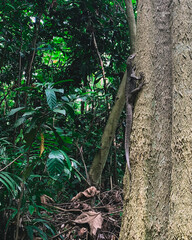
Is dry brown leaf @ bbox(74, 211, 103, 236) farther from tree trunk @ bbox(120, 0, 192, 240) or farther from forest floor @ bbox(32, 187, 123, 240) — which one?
tree trunk @ bbox(120, 0, 192, 240)

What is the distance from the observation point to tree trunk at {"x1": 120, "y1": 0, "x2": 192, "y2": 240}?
1.43 m

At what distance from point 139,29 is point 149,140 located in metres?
1.20

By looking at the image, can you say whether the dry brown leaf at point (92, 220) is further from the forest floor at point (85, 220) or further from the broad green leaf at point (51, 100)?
the broad green leaf at point (51, 100)

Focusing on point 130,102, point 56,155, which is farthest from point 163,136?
point 130,102

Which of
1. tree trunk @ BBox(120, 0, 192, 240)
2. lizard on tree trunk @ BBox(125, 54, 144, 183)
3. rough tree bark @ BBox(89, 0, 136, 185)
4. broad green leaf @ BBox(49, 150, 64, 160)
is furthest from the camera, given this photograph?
rough tree bark @ BBox(89, 0, 136, 185)

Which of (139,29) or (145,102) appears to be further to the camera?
(139,29)

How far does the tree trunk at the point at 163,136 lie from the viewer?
1.43 meters

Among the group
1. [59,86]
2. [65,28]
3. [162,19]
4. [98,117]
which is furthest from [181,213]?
[65,28]

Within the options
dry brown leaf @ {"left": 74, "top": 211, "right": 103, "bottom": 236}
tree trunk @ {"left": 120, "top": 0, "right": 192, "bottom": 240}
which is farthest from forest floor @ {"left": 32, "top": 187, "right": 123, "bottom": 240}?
tree trunk @ {"left": 120, "top": 0, "right": 192, "bottom": 240}

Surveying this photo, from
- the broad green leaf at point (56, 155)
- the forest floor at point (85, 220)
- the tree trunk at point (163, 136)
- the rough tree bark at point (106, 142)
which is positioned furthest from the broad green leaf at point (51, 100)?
the rough tree bark at point (106, 142)

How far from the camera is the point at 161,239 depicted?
4.90ft

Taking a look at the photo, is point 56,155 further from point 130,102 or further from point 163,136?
point 130,102

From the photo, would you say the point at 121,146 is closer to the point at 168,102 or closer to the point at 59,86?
the point at 59,86

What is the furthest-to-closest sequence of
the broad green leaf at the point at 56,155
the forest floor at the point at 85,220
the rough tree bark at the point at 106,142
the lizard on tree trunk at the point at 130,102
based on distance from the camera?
the rough tree bark at the point at 106,142 < the forest floor at the point at 85,220 < the lizard on tree trunk at the point at 130,102 < the broad green leaf at the point at 56,155
